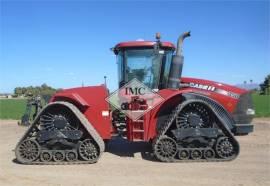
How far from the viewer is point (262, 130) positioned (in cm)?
1384

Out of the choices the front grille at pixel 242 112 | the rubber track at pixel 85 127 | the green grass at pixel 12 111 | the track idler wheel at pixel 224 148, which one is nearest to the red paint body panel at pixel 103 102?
the front grille at pixel 242 112

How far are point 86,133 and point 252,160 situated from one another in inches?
148

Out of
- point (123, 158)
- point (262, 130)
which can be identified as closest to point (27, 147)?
point (123, 158)

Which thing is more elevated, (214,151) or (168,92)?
(168,92)

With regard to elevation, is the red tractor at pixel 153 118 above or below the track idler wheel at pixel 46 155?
above

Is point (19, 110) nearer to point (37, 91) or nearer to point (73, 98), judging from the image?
point (37, 91)

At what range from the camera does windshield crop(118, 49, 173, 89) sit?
8.95m

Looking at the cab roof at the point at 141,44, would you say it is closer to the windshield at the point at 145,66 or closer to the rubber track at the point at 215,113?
the windshield at the point at 145,66

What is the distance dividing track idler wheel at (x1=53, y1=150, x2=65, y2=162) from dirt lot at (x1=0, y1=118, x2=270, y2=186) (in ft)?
1.24

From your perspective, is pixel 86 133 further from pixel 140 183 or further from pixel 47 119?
pixel 140 183

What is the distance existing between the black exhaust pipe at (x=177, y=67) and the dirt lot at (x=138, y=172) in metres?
1.92

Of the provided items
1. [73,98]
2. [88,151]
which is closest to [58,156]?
[88,151]

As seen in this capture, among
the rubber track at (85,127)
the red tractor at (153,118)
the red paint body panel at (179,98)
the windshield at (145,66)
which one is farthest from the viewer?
the windshield at (145,66)

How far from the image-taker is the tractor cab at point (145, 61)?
891cm
